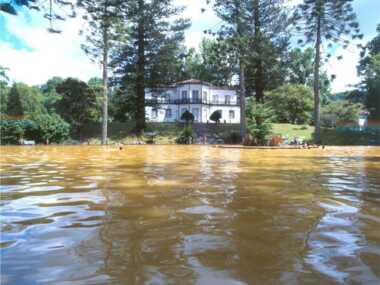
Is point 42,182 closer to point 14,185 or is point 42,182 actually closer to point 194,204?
point 14,185

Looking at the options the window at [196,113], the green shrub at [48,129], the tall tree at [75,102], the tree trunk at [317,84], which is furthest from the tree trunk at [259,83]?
the green shrub at [48,129]

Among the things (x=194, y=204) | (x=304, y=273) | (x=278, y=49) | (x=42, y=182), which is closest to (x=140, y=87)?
(x=278, y=49)

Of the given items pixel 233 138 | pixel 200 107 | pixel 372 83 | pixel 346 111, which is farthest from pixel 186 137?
pixel 346 111

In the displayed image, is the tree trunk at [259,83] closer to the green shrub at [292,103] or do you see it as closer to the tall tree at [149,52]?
A: the green shrub at [292,103]

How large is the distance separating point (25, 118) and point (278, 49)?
860 inches

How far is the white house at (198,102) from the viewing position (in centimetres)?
5319

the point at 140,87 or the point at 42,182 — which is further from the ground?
the point at 140,87

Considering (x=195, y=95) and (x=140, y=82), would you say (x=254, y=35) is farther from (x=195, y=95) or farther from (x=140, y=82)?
(x=195, y=95)

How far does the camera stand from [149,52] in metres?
37.3

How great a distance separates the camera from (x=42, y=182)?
304 inches

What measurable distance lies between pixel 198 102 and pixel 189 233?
49243mm

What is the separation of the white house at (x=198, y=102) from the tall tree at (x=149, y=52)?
13883 millimetres

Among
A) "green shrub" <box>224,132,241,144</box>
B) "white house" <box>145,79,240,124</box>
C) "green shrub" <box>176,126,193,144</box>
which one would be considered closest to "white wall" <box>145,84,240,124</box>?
"white house" <box>145,79,240,124</box>

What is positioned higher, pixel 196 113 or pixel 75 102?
pixel 196 113
